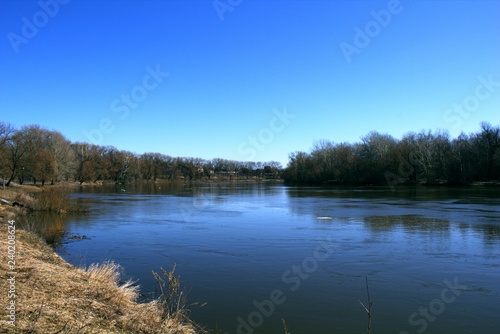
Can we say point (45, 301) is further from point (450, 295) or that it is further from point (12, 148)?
point (12, 148)

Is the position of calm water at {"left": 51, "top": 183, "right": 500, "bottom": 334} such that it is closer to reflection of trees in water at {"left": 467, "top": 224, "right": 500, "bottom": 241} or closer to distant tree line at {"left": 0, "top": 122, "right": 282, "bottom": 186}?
reflection of trees in water at {"left": 467, "top": 224, "right": 500, "bottom": 241}

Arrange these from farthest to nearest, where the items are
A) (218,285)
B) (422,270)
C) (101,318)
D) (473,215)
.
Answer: (473,215) < (422,270) < (218,285) < (101,318)

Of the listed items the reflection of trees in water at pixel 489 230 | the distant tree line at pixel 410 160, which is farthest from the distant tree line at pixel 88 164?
the distant tree line at pixel 410 160

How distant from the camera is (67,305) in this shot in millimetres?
6098

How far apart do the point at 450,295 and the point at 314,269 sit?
3826 mm

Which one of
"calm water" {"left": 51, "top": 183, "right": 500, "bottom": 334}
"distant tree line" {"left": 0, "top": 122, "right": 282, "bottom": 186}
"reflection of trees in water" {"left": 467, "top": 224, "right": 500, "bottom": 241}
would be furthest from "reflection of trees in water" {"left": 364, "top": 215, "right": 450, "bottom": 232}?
"distant tree line" {"left": 0, "top": 122, "right": 282, "bottom": 186}

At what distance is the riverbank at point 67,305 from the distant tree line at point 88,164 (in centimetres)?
4279

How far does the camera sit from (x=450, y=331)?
728 cm

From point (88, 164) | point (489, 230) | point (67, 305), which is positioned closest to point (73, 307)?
point (67, 305)

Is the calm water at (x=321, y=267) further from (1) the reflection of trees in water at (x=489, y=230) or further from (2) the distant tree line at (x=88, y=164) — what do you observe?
(2) the distant tree line at (x=88, y=164)

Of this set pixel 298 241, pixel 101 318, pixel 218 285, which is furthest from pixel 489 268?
pixel 101 318

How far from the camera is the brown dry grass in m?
5.17

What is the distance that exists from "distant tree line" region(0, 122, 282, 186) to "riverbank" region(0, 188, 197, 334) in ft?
140

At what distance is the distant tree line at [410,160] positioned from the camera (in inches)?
2490
